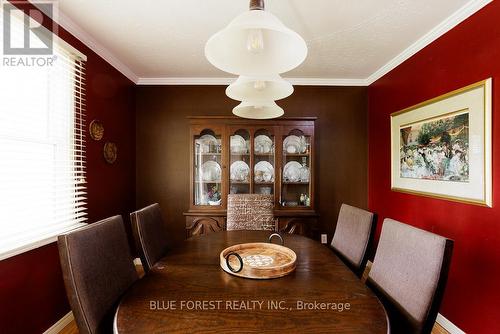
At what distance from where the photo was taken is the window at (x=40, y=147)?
1.59 metres

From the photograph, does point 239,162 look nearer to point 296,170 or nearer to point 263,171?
point 263,171

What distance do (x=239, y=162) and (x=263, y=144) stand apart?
367 millimetres

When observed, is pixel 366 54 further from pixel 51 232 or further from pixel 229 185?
pixel 51 232

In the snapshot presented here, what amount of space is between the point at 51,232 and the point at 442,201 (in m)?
3.02

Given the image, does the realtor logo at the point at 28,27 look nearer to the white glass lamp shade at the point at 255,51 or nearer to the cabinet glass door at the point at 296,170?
the white glass lamp shade at the point at 255,51

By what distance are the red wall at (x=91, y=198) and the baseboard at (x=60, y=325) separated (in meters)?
0.03

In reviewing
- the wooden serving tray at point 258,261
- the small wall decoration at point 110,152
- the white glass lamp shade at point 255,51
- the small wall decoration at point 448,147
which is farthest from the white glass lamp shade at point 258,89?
the small wall decoration at point 110,152

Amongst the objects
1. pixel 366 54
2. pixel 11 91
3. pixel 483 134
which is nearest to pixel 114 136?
pixel 11 91

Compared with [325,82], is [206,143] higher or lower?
lower

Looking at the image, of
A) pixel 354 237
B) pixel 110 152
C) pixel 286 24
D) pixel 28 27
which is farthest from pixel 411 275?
pixel 110 152

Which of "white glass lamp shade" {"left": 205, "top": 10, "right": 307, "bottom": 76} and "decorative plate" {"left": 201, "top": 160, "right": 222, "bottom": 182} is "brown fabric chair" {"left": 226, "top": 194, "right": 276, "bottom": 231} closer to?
"decorative plate" {"left": 201, "top": 160, "right": 222, "bottom": 182}

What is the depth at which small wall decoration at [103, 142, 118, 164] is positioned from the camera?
8.66 ft

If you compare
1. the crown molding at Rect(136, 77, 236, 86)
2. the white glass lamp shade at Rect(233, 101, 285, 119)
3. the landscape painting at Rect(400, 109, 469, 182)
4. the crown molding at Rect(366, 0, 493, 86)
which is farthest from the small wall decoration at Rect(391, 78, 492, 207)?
the crown molding at Rect(136, 77, 236, 86)

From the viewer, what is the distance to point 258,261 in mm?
1364
